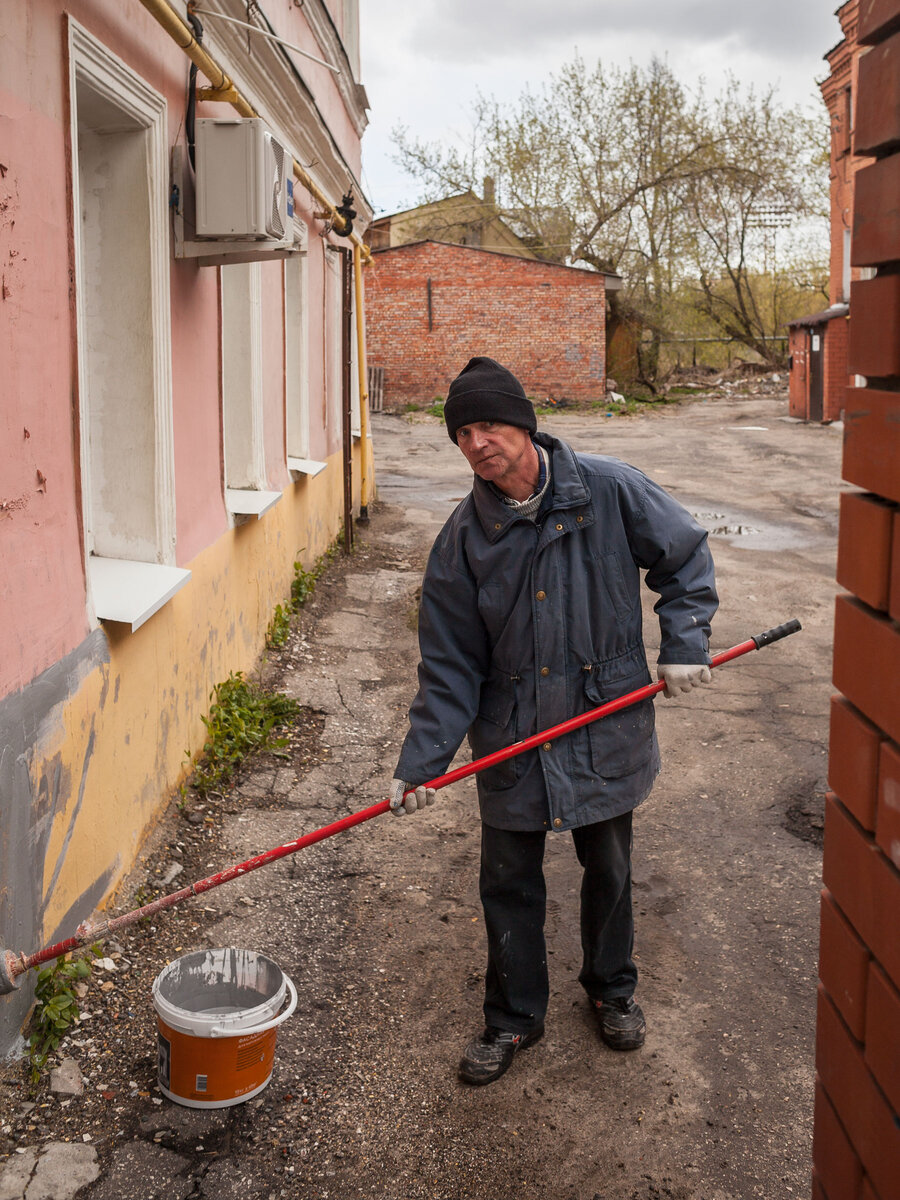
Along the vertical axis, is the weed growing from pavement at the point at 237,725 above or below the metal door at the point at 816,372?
below

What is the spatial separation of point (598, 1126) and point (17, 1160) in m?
1.43

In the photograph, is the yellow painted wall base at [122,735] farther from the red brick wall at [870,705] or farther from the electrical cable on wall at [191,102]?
the red brick wall at [870,705]

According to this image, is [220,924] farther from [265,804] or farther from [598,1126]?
[598,1126]

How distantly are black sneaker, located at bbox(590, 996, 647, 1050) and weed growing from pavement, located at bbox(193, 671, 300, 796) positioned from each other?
7.20 feet

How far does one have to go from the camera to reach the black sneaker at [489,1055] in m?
3.12

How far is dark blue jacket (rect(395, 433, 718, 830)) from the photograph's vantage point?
3059 mm

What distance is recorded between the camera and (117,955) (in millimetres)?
3631

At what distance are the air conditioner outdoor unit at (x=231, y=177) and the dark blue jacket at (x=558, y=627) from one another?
2.20 m

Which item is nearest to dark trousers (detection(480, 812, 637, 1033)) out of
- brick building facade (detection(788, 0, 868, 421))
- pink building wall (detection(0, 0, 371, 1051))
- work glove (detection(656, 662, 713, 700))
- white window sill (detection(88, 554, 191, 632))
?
work glove (detection(656, 662, 713, 700))

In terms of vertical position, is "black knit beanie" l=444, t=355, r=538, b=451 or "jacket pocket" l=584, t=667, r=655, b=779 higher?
"black knit beanie" l=444, t=355, r=538, b=451

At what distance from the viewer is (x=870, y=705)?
62.4 inches

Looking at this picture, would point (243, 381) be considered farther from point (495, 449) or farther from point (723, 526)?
point (723, 526)

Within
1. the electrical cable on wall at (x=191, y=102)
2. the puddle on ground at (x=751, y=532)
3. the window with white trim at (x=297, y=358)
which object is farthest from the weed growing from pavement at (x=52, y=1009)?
the puddle on ground at (x=751, y=532)

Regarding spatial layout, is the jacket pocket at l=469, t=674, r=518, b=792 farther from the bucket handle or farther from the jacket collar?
the bucket handle
